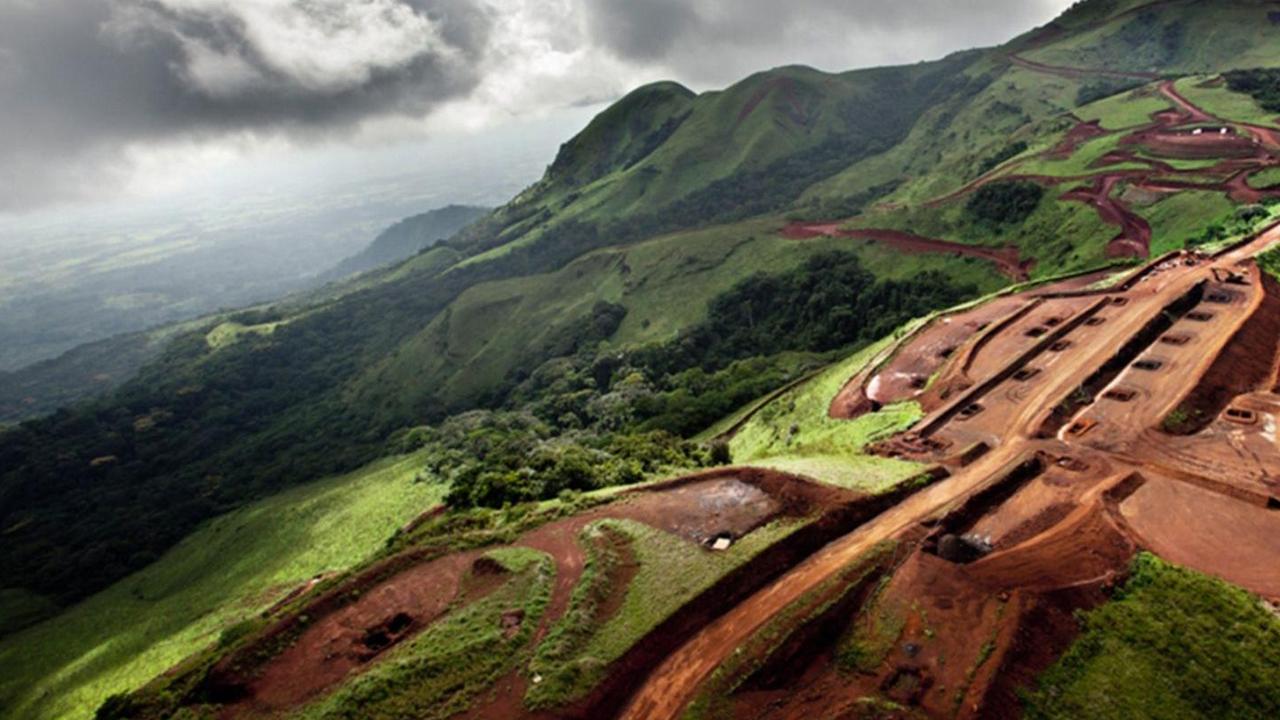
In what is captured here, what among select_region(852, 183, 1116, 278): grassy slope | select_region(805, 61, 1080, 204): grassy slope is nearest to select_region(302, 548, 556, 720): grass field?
select_region(852, 183, 1116, 278): grassy slope

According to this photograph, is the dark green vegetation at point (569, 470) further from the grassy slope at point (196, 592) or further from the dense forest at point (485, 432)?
the grassy slope at point (196, 592)

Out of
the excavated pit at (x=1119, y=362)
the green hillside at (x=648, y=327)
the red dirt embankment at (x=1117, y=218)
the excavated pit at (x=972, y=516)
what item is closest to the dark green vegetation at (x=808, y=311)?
the green hillside at (x=648, y=327)

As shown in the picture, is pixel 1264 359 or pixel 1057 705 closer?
pixel 1057 705

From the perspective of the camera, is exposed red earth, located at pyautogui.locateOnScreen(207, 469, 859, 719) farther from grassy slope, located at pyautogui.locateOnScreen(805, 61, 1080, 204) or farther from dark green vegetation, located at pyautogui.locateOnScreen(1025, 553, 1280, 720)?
grassy slope, located at pyautogui.locateOnScreen(805, 61, 1080, 204)

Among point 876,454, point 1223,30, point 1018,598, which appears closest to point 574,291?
point 876,454

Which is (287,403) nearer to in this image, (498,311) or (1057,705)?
(498,311)
